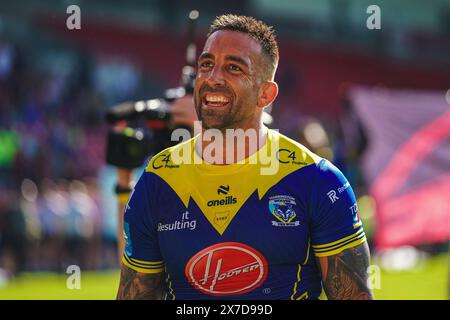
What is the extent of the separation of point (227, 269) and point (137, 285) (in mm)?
462

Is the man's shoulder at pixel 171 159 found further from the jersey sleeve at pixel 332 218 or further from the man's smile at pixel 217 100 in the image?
the jersey sleeve at pixel 332 218

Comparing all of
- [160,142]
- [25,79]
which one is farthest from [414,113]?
[25,79]

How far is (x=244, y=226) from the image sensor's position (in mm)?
3826

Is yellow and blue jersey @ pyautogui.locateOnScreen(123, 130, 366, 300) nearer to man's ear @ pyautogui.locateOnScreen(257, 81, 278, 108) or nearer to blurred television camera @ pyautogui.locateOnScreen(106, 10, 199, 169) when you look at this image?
man's ear @ pyautogui.locateOnScreen(257, 81, 278, 108)

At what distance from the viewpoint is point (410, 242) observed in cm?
968

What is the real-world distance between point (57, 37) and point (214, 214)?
17.5m

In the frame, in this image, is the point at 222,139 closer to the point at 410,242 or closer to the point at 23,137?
the point at 410,242

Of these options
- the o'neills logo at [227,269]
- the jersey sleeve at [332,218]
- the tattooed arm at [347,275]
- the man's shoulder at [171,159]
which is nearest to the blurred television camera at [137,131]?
the man's shoulder at [171,159]

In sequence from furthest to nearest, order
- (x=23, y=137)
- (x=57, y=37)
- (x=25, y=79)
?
(x=57, y=37) < (x=25, y=79) < (x=23, y=137)

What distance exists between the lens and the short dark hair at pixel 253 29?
3.95m

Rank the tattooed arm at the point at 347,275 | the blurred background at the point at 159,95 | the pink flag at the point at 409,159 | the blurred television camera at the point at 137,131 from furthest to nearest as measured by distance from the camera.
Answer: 1. the blurred background at the point at 159,95
2. the pink flag at the point at 409,159
3. the blurred television camera at the point at 137,131
4. the tattooed arm at the point at 347,275

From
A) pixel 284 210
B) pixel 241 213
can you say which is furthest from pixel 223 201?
pixel 284 210

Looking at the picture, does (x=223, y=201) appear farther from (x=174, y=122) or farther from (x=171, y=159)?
(x=174, y=122)
